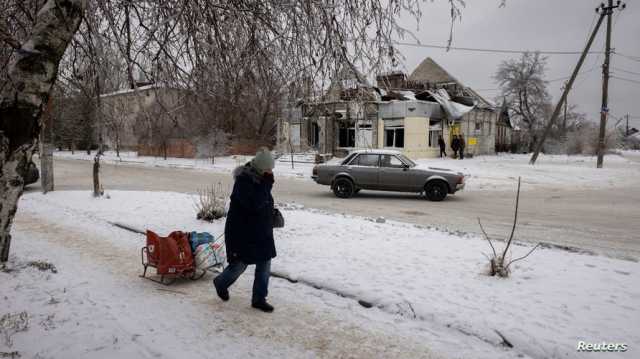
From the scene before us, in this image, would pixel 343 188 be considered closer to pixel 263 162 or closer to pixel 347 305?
pixel 347 305

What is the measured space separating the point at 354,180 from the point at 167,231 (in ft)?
23.2

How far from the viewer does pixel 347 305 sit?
4652 millimetres

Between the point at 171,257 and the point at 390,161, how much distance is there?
965cm

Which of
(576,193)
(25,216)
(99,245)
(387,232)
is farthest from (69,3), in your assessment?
(576,193)

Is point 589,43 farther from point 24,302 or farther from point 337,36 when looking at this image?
point 24,302

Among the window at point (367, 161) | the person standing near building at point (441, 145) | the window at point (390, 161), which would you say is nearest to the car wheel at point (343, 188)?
the window at point (367, 161)

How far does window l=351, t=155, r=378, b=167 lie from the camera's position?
13.8 meters

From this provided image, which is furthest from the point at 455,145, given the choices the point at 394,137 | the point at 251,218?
the point at 251,218

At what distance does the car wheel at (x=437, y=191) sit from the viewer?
13.1 metres

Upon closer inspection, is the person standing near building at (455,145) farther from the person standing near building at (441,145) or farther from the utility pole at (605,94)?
the utility pole at (605,94)

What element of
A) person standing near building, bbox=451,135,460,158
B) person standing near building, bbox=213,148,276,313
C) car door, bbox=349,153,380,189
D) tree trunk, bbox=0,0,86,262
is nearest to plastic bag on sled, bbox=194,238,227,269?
person standing near building, bbox=213,148,276,313

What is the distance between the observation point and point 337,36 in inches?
196

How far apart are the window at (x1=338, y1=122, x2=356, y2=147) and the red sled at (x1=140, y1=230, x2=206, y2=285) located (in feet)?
89.1

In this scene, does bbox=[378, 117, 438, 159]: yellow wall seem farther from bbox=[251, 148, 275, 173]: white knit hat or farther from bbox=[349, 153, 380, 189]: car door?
bbox=[251, 148, 275, 173]: white knit hat
